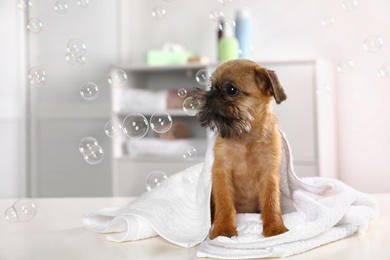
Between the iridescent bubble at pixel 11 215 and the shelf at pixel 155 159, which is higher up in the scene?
the shelf at pixel 155 159

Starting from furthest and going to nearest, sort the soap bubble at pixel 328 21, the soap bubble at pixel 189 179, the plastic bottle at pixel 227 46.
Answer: the plastic bottle at pixel 227 46
the soap bubble at pixel 328 21
the soap bubble at pixel 189 179

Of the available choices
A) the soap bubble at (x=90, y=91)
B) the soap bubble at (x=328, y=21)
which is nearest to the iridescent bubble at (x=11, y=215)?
the soap bubble at (x=90, y=91)

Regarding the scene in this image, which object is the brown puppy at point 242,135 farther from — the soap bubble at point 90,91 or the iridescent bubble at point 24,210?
the soap bubble at point 90,91

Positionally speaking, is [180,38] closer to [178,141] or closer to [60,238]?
[178,141]

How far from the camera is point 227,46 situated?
135 inches

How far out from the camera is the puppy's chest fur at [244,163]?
3.92ft

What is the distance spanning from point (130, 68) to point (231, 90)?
2.52 meters

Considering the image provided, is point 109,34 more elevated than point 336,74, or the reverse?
point 109,34

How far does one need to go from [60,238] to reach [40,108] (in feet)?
9.76

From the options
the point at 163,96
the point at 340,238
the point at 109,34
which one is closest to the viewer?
the point at 340,238

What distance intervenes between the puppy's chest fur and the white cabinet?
2075 mm

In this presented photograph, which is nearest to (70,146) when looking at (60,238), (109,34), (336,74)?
(109,34)

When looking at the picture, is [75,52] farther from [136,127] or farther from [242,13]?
[242,13]

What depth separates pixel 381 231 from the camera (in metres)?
1.20
